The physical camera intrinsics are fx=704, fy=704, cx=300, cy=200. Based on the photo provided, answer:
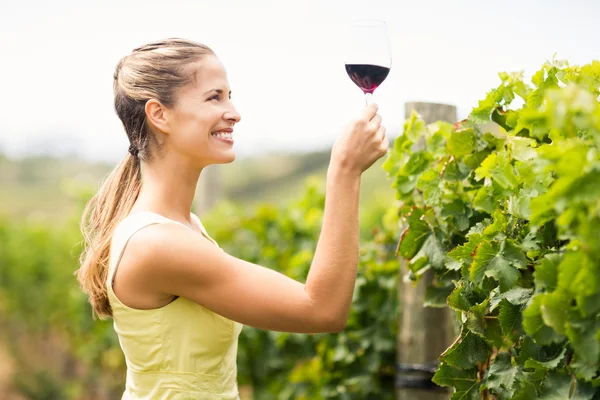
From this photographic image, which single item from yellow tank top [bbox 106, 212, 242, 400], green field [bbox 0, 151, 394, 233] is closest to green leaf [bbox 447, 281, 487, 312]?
yellow tank top [bbox 106, 212, 242, 400]

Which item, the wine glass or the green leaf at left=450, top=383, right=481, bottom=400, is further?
the wine glass

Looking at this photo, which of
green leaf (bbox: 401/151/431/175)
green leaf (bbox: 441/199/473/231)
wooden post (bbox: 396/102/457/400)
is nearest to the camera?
green leaf (bbox: 441/199/473/231)

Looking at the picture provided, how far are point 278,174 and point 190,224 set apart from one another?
1417cm

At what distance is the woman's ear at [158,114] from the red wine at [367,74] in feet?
2.02

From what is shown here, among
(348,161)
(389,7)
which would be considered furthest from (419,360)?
(389,7)

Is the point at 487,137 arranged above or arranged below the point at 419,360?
above

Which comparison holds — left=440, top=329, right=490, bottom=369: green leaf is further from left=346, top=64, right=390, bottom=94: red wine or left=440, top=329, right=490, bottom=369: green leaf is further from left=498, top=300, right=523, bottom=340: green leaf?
left=346, top=64, right=390, bottom=94: red wine

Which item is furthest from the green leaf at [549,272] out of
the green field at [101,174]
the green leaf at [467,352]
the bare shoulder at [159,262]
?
the green field at [101,174]

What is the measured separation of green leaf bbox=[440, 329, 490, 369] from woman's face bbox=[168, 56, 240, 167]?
36.7 inches

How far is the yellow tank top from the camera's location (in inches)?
85.1

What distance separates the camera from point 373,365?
3.64m

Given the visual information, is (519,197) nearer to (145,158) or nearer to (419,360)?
(145,158)

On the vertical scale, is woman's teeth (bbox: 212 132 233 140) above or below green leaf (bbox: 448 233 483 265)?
above

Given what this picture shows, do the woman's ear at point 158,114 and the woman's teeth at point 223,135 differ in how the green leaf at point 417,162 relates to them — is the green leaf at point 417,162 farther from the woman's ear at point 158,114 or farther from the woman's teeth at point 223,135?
the woman's ear at point 158,114
